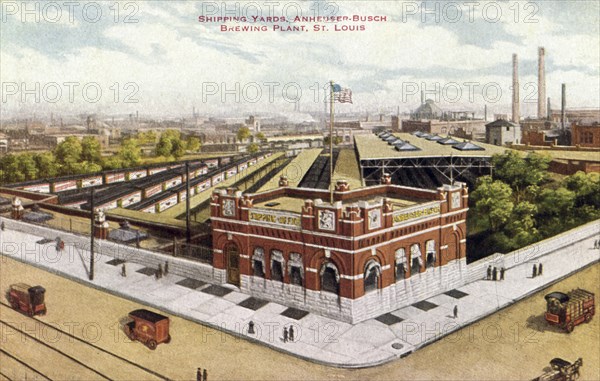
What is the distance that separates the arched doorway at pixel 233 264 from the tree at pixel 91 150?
59.8 feet

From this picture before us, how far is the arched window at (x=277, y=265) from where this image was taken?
87.7 ft

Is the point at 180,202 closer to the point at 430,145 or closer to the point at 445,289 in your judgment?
the point at 430,145

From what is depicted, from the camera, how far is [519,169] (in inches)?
1521

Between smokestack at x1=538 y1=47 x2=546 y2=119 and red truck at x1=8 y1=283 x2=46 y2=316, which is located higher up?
smokestack at x1=538 y1=47 x2=546 y2=119

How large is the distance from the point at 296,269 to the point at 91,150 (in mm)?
28248

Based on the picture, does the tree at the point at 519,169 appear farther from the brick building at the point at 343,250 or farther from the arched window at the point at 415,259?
the arched window at the point at 415,259

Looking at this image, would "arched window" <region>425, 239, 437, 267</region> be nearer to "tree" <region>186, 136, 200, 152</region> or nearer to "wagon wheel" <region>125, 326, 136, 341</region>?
"wagon wheel" <region>125, 326, 136, 341</region>

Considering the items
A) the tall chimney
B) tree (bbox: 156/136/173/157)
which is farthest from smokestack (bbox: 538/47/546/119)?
tree (bbox: 156/136/173/157)

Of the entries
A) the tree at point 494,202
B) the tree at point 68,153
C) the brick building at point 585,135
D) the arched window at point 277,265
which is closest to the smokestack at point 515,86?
the tree at point 494,202

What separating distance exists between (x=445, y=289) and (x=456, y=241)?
9.13ft

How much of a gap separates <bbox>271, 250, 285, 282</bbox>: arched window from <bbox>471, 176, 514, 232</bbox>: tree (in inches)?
697

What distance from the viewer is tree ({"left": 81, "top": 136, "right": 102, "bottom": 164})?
1648 inches

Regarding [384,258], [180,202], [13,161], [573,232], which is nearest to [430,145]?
[573,232]

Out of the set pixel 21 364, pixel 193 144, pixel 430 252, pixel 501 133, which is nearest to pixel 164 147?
pixel 193 144
